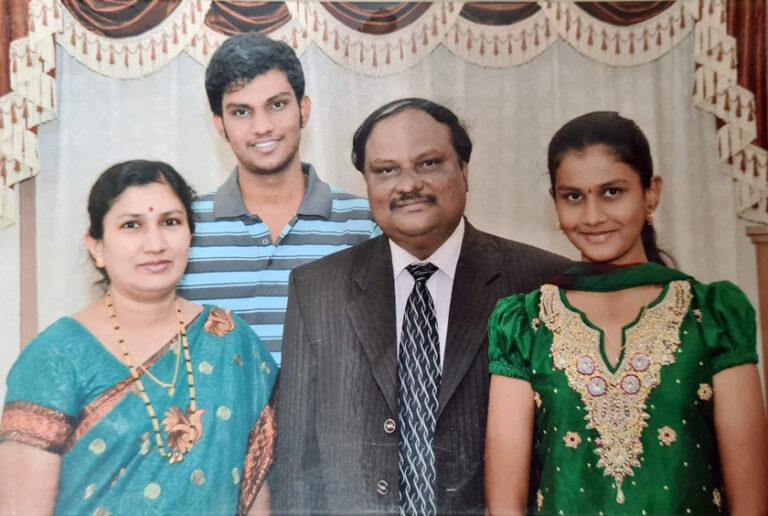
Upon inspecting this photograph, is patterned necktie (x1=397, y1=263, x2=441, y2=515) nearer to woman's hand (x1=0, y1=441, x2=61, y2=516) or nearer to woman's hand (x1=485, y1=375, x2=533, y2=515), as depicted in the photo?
woman's hand (x1=485, y1=375, x2=533, y2=515)

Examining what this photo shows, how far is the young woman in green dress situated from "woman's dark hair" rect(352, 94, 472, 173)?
259 mm

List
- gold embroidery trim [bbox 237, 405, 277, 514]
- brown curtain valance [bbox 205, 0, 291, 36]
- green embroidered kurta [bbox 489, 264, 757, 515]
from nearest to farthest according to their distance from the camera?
1. green embroidered kurta [bbox 489, 264, 757, 515]
2. gold embroidery trim [bbox 237, 405, 277, 514]
3. brown curtain valance [bbox 205, 0, 291, 36]

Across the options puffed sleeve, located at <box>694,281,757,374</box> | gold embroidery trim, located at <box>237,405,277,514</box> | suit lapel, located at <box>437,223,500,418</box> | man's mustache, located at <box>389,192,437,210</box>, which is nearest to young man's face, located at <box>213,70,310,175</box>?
man's mustache, located at <box>389,192,437,210</box>

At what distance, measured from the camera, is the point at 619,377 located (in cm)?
193

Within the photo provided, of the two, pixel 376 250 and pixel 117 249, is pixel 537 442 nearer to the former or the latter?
pixel 376 250

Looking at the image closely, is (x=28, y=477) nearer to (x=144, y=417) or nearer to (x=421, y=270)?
(x=144, y=417)

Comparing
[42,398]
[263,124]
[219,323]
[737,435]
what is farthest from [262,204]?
[737,435]

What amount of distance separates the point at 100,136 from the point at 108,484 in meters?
0.91

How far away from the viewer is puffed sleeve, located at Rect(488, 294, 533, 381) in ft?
6.47

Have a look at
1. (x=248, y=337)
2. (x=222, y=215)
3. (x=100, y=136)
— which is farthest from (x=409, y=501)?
(x=100, y=136)

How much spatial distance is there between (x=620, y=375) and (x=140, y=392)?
1209 millimetres

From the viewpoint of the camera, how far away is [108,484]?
6.36 feet

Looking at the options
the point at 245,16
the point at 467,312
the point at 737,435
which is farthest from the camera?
the point at 245,16

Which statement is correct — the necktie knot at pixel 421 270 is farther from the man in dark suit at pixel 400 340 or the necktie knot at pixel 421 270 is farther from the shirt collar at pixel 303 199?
the shirt collar at pixel 303 199
